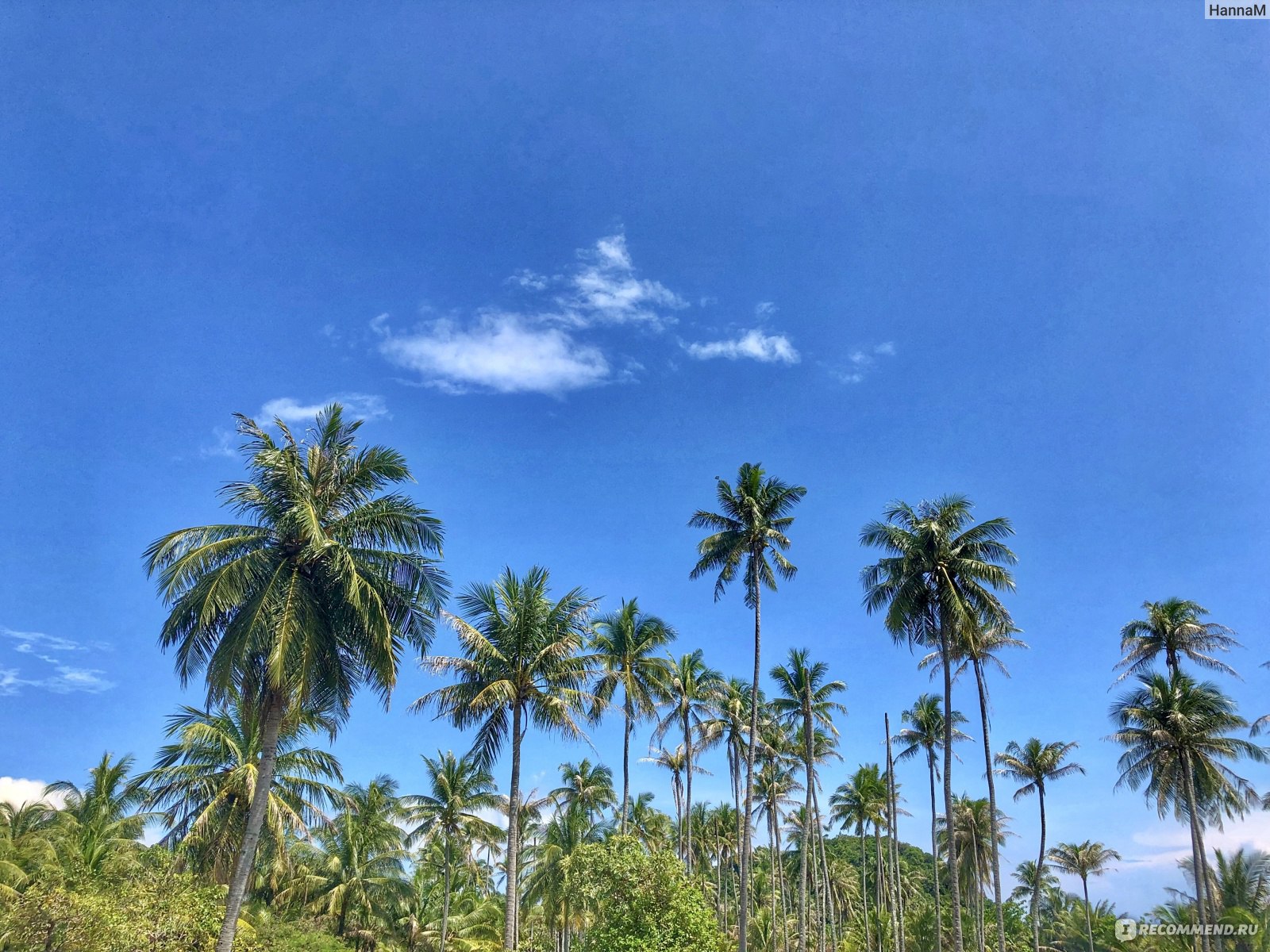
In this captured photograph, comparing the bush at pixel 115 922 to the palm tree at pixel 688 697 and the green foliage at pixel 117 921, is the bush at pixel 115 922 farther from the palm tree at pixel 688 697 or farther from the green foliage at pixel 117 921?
the palm tree at pixel 688 697

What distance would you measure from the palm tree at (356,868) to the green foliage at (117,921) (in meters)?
23.2

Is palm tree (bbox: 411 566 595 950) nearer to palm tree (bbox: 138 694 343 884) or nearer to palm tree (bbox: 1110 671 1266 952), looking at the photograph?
palm tree (bbox: 138 694 343 884)

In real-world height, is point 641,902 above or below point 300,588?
below

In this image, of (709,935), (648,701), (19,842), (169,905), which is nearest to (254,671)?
(169,905)

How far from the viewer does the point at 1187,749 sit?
39406 millimetres

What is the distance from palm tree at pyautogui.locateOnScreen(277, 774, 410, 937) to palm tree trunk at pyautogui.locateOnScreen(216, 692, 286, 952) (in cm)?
3163

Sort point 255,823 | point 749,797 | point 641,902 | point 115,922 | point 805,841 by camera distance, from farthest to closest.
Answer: point 805,841
point 749,797
point 641,902
point 115,922
point 255,823

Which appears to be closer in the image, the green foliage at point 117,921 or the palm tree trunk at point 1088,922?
the green foliage at point 117,921

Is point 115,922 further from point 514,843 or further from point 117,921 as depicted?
point 514,843

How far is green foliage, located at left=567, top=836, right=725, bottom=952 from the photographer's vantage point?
2598 centimetres

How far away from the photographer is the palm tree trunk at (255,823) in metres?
18.0

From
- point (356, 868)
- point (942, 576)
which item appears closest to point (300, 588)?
point (942, 576)

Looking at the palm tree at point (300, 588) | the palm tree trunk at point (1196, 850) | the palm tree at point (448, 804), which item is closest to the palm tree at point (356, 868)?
the palm tree at point (448, 804)

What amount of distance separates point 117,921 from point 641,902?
15.1 m
